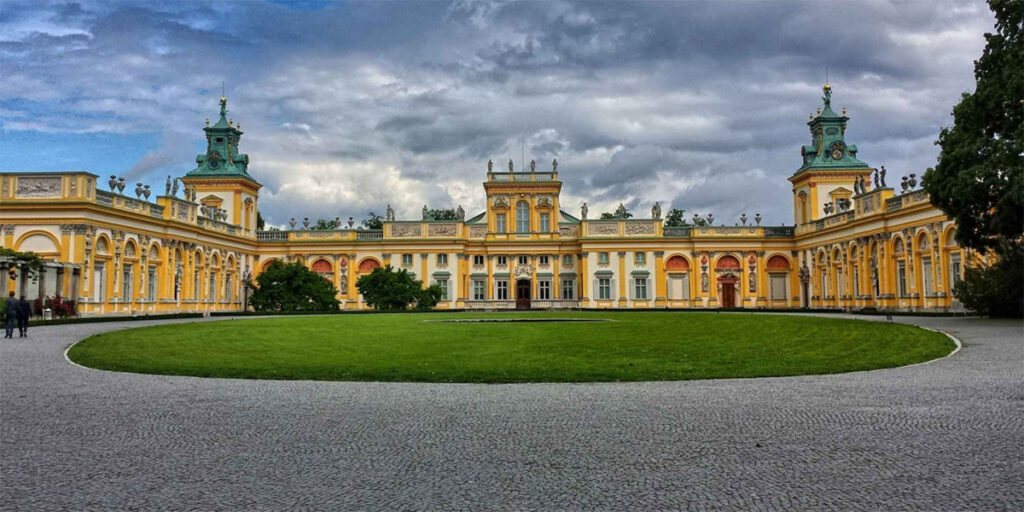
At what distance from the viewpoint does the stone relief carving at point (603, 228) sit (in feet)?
198

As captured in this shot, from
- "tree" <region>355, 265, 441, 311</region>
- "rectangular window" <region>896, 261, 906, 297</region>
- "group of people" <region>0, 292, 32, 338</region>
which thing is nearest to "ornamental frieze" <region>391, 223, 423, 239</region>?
"tree" <region>355, 265, 441, 311</region>

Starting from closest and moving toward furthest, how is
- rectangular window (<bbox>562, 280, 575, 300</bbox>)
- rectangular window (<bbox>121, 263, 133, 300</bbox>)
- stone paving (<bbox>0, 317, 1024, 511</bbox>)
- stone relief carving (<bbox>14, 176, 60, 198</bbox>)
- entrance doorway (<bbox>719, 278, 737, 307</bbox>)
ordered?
1. stone paving (<bbox>0, 317, 1024, 511</bbox>)
2. stone relief carving (<bbox>14, 176, 60, 198</bbox>)
3. rectangular window (<bbox>121, 263, 133, 300</bbox>)
4. entrance doorway (<bbox>719, 278, 737, 307</bbox>)
5. rectangular window (<bbox>562, 280, 575, 300</bbox>)

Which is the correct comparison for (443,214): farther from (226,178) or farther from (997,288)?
(997,288)

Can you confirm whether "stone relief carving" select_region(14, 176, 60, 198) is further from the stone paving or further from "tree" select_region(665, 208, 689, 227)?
"tree" select_region(665, 208, 689, 227)

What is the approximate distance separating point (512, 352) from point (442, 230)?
45959 mm

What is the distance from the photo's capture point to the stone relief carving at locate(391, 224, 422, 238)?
2410 inches

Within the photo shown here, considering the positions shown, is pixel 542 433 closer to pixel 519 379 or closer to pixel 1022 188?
pixel 519 379

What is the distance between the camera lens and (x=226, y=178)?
59.1 m

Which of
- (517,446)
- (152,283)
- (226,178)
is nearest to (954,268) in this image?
(517,446)

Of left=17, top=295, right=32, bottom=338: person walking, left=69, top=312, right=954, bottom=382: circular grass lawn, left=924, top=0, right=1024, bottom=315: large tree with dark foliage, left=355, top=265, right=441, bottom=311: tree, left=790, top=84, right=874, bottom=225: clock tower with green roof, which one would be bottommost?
left=69, top=312, right=954, bottom=382: circular grass lawn

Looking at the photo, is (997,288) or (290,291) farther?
(290,291)

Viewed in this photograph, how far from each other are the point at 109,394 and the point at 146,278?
36685 mm

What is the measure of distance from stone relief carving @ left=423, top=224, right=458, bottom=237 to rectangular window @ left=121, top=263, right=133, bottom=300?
75.9ft

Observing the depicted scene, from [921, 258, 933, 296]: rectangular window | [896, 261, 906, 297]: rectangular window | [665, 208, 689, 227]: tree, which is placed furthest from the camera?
[665, 208, 689, 227]: tree
